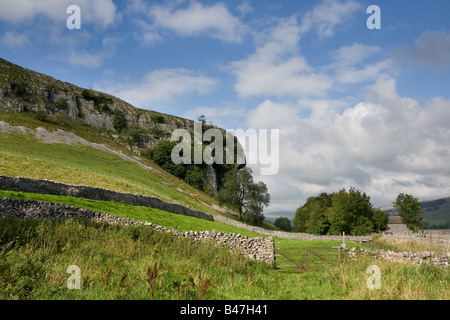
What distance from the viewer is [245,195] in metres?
69.6

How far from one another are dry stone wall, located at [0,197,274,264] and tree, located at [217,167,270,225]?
45941 mm

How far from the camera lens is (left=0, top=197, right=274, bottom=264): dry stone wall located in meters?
18.3

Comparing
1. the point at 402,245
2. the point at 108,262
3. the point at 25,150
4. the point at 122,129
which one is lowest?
the point at 402,245

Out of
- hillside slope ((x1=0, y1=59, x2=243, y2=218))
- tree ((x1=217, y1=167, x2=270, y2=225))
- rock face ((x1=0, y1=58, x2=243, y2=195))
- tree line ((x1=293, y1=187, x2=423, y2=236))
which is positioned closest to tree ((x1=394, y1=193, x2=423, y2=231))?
tree line ((x1=293, y1=187, x2=423, y2=236))

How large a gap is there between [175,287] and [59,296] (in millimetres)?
2881

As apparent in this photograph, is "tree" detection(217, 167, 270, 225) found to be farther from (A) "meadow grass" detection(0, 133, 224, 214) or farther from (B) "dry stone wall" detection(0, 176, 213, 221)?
A: (B) "dry stone wall" detection(0, 176, 213, 221)

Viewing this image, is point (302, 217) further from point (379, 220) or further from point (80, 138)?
point (80, 138)

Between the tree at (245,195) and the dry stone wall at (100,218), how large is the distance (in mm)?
45941

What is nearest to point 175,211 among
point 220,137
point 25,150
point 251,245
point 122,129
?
point 251,245

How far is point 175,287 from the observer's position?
26.8 feet
